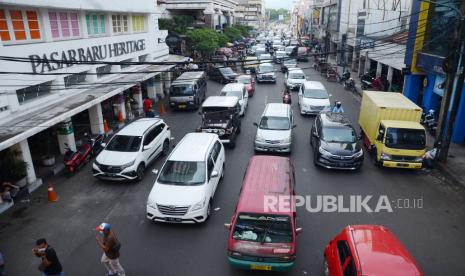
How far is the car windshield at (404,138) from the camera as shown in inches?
539

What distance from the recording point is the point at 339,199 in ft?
39.4

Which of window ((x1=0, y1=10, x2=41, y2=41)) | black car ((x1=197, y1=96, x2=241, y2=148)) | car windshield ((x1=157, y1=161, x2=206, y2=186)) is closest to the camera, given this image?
car windshield ((x1=157, y1=161, x2=206, y2=186))

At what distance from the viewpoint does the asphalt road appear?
8.82 meters

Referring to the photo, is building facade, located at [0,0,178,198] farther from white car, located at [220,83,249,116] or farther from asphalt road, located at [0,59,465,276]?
white car, located at [220,83,249,116]

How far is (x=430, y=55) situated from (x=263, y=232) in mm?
16763

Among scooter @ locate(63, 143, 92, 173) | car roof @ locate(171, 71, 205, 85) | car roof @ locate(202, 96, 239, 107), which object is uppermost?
car roof @ locate(171, 71, 205, 85)

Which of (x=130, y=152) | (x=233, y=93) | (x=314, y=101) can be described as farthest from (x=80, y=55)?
(x=314, y=101)

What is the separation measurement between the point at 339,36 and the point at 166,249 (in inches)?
1719

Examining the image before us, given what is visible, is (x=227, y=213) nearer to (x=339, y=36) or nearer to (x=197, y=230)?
(x=197, y=230)

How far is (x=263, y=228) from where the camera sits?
26.2 ft

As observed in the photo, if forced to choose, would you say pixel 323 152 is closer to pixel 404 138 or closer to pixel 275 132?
pixel 275 132

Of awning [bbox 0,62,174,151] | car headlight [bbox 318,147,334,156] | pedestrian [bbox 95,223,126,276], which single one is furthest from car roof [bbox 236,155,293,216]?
awning [bbox 0,62,174,151]

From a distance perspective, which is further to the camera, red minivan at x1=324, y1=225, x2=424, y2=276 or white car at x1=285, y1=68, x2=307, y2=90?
white car at x1=285, y1=68, x2=307, y2=90

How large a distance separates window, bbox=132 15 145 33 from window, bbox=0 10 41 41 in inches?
359
